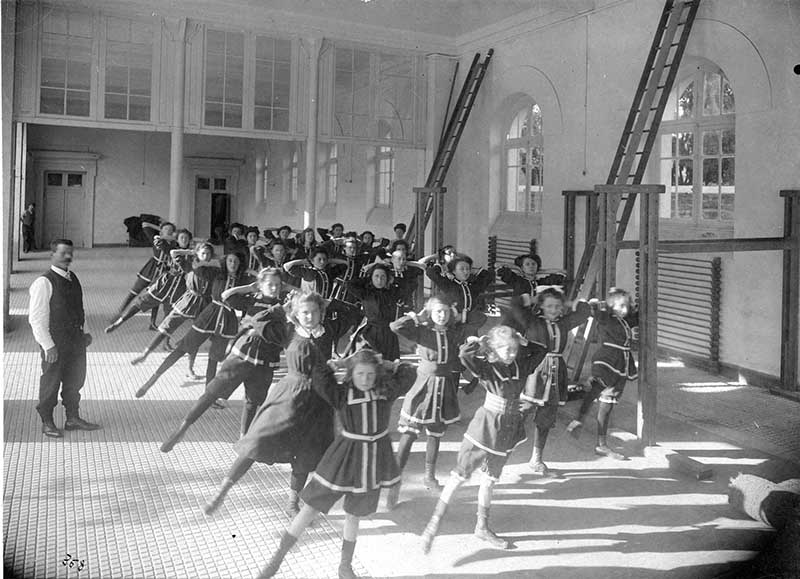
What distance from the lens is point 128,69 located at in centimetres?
738

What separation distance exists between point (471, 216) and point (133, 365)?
5.57m

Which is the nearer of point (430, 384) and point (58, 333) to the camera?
point (430, 384)

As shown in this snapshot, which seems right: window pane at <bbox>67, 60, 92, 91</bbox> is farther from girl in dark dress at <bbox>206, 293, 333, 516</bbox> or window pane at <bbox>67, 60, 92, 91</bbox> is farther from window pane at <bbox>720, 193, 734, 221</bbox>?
window pane at <bbox>720, 193, 734, 221</bbox>

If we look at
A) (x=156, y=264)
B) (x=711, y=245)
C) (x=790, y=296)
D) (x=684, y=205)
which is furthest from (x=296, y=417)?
(x=684, y=205)

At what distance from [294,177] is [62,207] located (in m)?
10.1

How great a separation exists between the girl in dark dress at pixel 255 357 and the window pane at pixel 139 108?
489cm

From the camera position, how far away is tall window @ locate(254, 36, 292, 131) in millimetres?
9016

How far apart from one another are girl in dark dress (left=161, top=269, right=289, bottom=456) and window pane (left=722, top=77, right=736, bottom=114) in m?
5.06

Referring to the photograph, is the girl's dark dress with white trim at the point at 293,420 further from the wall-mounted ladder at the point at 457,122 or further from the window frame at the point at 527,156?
the window frame at the point at 527,156

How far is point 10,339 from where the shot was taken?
5.18 m

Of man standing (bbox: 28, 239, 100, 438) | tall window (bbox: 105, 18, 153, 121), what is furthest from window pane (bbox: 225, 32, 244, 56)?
man standing (bbox: 28, 239, 100, 438)

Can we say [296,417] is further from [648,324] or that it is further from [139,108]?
[139,108]

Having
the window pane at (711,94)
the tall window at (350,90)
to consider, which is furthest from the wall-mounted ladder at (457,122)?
the window pane at (711,94)

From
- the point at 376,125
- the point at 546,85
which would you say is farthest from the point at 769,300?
the point at 376,125
